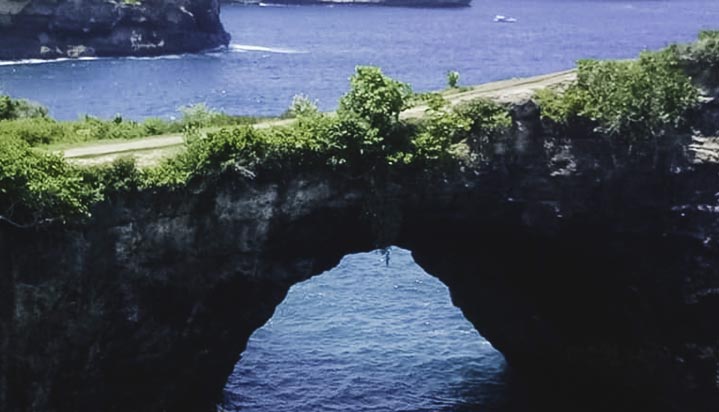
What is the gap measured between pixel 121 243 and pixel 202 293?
3.76 metres

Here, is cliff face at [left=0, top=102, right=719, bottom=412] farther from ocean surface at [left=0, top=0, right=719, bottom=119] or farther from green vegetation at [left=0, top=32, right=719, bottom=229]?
ocean surface at [left=0, top=0, right=719, bottom=119]

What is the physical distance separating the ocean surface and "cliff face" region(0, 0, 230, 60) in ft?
13.1

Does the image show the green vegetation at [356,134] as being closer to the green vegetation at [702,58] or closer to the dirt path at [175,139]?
the green vegetation at [702,58]

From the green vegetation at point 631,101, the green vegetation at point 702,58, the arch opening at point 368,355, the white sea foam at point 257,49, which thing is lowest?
the arch opening at point 368,355

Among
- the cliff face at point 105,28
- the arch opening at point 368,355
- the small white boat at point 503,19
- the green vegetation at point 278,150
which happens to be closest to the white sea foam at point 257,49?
the cliff face at point 105,28

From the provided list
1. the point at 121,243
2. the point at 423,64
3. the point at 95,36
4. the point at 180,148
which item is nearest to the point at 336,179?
the point at 180,148

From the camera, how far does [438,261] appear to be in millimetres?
42031

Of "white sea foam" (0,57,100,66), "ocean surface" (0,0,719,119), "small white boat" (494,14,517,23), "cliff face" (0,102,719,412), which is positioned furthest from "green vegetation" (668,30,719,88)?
"small white boat" (494,14,517,23)

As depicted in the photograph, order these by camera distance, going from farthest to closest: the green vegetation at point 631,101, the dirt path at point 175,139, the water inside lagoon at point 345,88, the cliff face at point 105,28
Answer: the cliff face at point 105,28, the water inside lagoon at point 345,88, the green vegetation at point 631,101, the dirt path at point 175,139

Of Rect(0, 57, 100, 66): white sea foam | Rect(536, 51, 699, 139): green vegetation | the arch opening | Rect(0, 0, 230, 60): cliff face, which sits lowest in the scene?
the arch opening

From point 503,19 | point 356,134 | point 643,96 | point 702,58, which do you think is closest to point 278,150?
A: point 356,134

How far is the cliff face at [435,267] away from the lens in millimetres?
32188

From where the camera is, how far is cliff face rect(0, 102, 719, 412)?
32.2 meters

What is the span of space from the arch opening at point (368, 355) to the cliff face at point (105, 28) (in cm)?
8375
